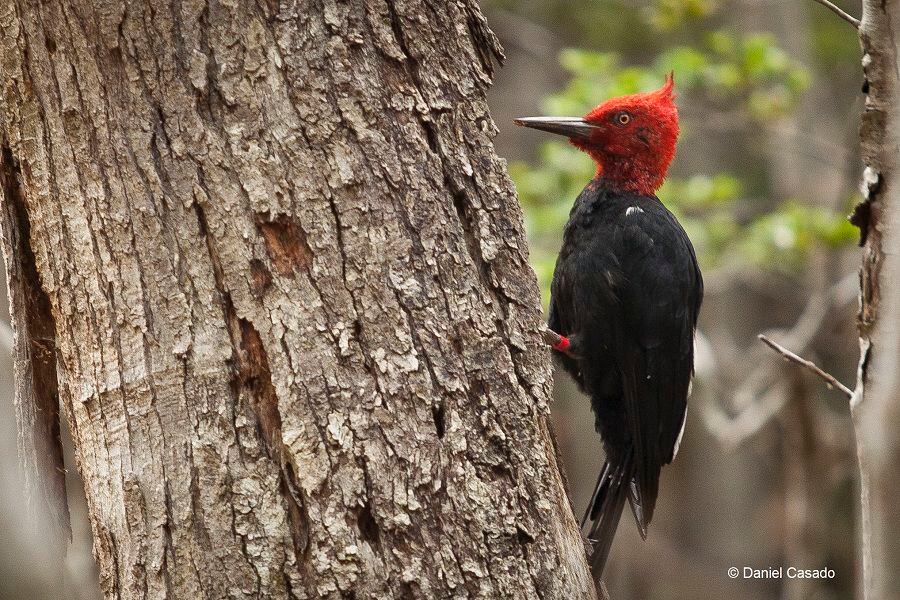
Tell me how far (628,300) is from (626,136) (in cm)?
71

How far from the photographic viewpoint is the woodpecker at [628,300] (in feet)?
11.4

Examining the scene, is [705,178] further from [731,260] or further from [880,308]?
[880,308]

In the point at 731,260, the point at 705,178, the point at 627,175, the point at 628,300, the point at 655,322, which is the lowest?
the point at 655,322

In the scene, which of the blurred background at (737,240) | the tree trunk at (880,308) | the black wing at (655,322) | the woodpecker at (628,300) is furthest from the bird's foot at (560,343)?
the tree trunk at (880,308)

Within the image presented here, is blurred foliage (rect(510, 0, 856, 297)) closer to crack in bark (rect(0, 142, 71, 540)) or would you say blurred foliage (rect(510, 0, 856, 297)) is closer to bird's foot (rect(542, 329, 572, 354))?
bird's foot (rect(542, 329, 572, 354))

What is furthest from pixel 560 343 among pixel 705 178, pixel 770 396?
pixel 770 396

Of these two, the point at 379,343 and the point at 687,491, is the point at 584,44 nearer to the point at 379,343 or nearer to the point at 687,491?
the point at 687,491

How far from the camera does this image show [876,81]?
1.80 m

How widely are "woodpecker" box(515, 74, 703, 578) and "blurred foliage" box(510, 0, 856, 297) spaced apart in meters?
1.09

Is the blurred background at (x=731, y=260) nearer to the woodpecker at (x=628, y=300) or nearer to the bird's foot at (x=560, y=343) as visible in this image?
the woodpecker at (x=628, y=300)

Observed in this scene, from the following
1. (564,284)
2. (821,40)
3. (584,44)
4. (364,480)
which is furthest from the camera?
(584,44)

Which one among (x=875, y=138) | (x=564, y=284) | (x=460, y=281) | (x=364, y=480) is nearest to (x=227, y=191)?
Result: (x=460, y=281)

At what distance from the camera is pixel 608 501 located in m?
3.35

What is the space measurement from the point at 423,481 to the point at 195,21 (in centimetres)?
113
